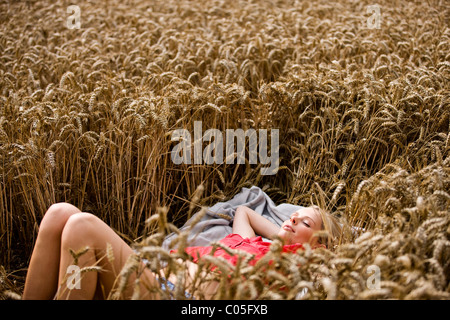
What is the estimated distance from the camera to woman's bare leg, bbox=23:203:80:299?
1916 millimetres

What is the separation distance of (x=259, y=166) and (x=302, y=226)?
0.76m

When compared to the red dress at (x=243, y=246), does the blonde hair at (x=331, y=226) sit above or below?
above

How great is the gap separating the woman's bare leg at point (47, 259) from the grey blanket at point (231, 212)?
762 mm

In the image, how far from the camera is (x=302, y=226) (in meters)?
2.28

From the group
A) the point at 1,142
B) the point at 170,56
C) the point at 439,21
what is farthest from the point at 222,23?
the point at 1,142

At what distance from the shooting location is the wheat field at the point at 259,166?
165 centimetres

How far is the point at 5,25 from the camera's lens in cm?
510

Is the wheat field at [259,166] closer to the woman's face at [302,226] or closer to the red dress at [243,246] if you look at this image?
the woman's face at [302,226]

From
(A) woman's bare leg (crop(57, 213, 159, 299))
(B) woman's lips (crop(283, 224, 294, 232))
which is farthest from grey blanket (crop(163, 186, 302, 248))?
(A) woman's bare leg (crop(57, 213, 159, 299))

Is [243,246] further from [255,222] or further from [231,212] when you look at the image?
[231,212]

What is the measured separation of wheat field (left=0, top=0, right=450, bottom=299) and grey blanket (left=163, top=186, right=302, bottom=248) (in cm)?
10

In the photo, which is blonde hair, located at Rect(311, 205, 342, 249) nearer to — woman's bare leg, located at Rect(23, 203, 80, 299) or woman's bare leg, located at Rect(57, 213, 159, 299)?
woman's bare leg, located at Rect(57, 213, 159, 299)

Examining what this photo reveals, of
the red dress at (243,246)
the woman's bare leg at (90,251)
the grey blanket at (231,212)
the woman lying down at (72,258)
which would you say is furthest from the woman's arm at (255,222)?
the woman's bare leg at (90,251)
